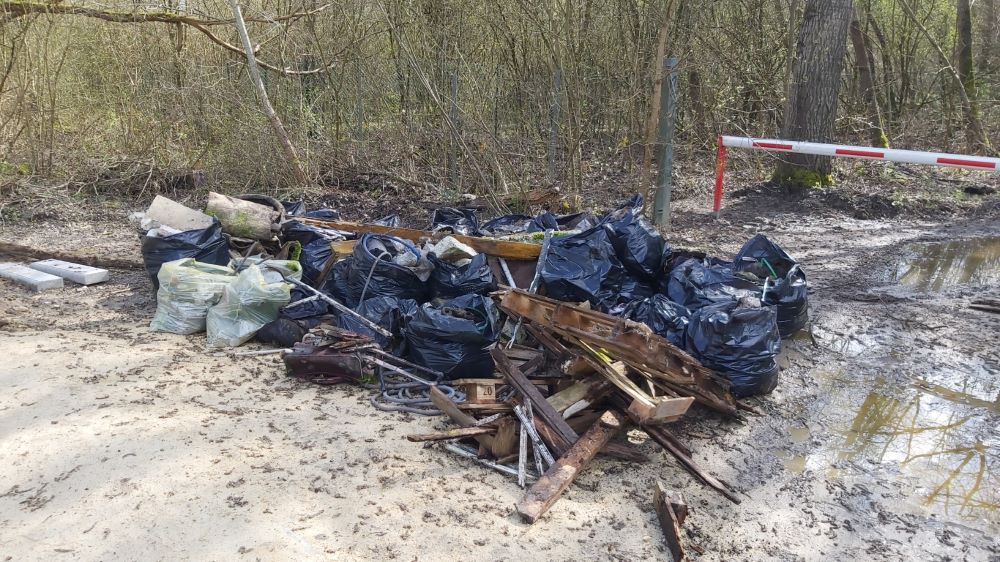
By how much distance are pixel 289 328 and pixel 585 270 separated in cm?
205

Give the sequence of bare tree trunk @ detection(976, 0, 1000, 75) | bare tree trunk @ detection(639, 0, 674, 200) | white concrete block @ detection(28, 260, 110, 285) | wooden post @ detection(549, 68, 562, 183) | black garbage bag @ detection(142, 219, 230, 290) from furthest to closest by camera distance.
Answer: bare tree trunk @ detection(976, 0, 1000, 75), wooden post @ detection(549, 68, 562, 183), bare tree trunk @ detection(639, 0, 674, 200), white concrete block @ detection(28, 260, 110, 285), black garbage bag @ detection(142, 219, 230, 290)

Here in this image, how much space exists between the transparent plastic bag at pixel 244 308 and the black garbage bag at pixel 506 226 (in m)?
1.80

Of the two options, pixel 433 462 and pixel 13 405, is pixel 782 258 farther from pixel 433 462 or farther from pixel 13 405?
pixel 13 405

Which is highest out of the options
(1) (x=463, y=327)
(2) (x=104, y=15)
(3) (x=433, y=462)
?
(2) (x=104, y=15)

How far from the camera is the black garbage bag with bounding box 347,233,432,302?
187 inches

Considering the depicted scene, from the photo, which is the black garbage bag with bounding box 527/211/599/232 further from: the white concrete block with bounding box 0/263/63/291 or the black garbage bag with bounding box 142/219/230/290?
the white concrete block with bounding box 0/263/63/291

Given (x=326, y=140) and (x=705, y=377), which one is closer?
(x=705, y=377)

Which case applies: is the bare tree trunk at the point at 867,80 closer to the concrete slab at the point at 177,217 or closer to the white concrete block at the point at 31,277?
the concrete slab at the point at 177,217

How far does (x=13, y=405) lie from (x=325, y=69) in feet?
22.2

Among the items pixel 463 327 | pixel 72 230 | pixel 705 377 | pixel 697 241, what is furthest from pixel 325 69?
pixel 705 377

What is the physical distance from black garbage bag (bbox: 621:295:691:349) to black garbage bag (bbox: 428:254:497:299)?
971 mm

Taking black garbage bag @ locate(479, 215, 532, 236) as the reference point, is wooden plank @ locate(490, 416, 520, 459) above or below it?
below

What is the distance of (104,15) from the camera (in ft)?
29.5

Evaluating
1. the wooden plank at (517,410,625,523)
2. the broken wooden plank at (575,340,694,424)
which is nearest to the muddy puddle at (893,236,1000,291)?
the broken wooden plank at (575,340,694,424)
